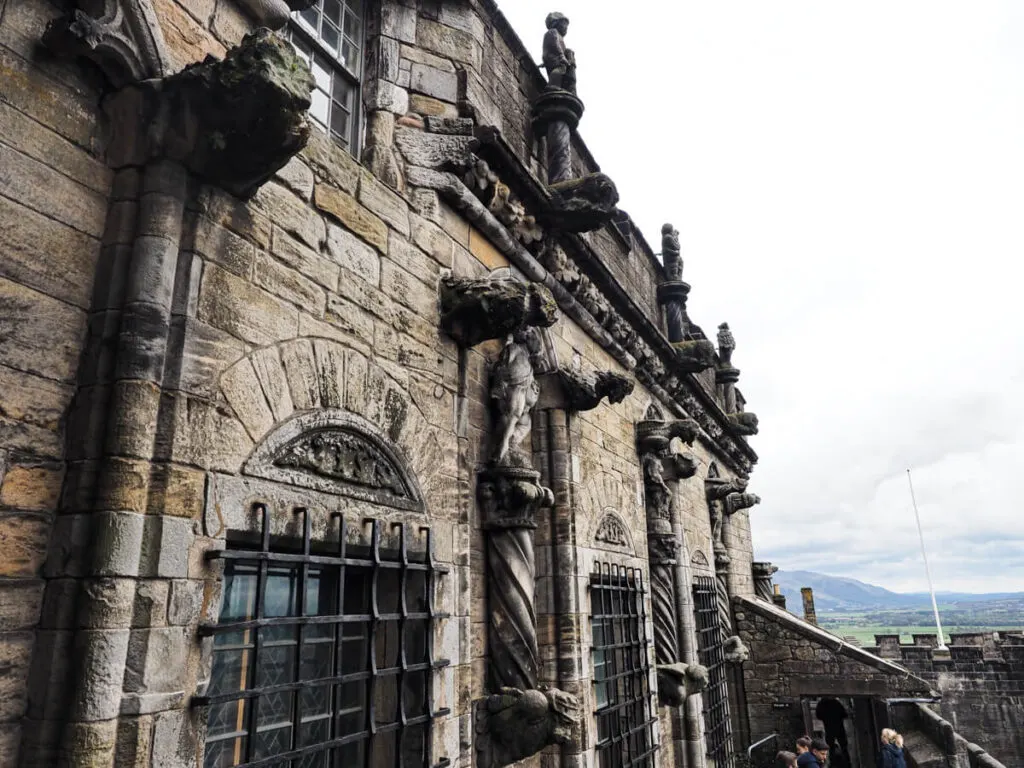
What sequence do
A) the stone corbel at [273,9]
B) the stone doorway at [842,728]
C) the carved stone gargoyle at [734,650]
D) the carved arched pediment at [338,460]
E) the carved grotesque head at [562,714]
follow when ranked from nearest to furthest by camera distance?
the carved arched pediment at [338,460]
the stone corbel at [273,9]
the carved grotesque head at [562,714]
the carved stone gargoyle at [734,650]
the stone doorway at [842,728]

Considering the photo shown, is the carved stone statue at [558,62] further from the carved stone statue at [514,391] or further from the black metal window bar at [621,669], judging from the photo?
A: the black metal window bar at [621,669]

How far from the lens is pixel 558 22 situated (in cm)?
561

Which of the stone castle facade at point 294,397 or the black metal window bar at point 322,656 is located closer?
the stone castle facade at point 294,397

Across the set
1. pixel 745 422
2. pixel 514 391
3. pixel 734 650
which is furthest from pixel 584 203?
pixel 745 422

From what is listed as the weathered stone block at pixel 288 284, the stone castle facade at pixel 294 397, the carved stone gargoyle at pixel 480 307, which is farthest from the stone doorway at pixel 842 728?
the weathered stone block at pixel 288 284

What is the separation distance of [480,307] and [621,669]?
3.23 metres

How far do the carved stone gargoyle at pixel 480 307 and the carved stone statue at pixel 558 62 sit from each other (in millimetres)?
2482

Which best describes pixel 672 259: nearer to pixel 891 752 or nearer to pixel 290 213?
pixel 891 752

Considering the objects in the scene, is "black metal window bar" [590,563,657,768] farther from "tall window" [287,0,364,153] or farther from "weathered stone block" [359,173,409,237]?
"tall window" [287,0,364,153]

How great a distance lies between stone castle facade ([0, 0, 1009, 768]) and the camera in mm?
1723

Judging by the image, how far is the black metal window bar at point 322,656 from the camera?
2.09 metres

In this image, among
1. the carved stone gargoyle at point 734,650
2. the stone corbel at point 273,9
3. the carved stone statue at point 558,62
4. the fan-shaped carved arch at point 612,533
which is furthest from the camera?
the carved stone gargoyle at point 734,650

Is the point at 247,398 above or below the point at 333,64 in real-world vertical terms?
below

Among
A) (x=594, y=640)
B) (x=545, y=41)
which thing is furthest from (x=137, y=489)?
(x=545, y=41)
